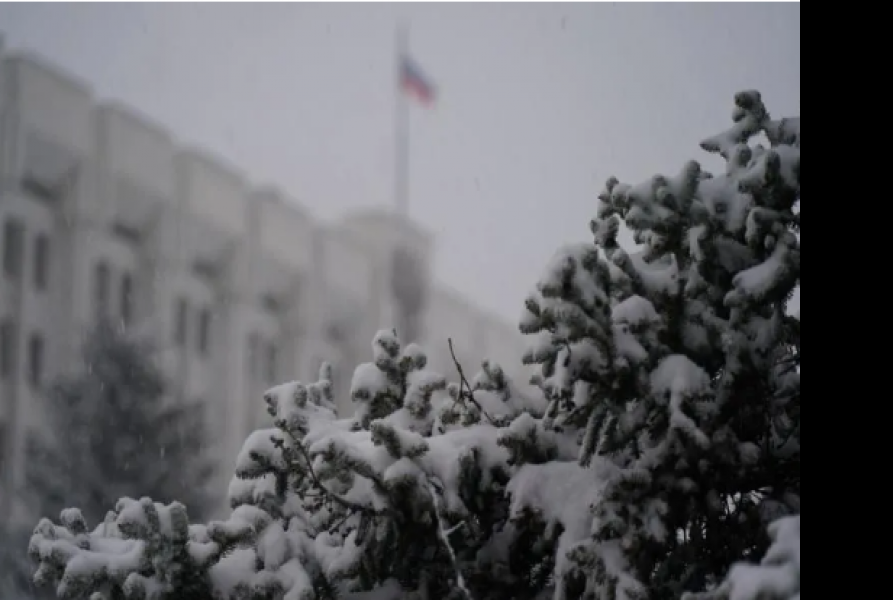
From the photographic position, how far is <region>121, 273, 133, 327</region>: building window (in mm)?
34125

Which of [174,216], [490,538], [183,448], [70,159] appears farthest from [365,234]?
[490,538]

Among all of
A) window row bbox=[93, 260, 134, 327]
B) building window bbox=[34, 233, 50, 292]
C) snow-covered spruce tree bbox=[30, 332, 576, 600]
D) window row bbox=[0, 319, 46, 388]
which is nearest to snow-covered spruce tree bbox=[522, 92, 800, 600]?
snow-covered spruce tree bbox=[30, 332, 576, 600]

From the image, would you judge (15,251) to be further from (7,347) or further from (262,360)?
(262,360)

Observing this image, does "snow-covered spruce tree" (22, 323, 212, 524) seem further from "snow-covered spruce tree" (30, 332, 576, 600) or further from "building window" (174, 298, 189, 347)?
"building window" (174, 298, 189, 347)

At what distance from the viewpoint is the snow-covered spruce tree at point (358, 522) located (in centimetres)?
355

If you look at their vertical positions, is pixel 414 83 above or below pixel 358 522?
above

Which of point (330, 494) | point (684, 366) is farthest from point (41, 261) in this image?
point (684, 366)

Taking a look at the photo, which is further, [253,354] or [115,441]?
[253,354]

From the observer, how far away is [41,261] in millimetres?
31656

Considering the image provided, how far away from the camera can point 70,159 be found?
32094 millimetres

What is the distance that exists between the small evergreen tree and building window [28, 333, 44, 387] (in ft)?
91.5

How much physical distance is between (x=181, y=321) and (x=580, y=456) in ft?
112

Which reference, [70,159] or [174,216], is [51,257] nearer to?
[70,159]

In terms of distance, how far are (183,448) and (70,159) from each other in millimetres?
15012
